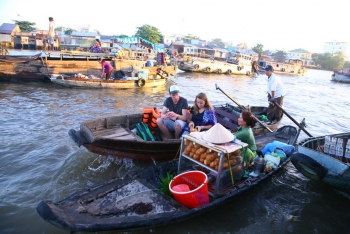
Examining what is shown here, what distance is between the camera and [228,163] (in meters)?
4.14

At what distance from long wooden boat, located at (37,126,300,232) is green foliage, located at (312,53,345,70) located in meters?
86.5

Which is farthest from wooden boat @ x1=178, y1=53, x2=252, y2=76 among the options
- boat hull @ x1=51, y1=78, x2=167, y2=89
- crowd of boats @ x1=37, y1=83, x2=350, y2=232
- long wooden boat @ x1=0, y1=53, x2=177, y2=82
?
crowd of boats @ x1=37, y1=83, x2=350, y2=232

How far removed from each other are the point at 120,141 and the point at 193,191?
2271 millimetres

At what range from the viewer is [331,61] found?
76.2 meters

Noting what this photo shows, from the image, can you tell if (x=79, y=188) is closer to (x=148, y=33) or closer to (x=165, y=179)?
(x=165, y=179)

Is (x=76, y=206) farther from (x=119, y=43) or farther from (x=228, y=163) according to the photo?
(x=119, y=43)

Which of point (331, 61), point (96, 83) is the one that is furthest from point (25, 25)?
point (331, 61)

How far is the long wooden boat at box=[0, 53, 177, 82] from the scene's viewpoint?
1580cm

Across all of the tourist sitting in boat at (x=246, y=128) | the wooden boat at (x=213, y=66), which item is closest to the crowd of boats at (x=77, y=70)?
the wooden boat at (x=213, y=66)

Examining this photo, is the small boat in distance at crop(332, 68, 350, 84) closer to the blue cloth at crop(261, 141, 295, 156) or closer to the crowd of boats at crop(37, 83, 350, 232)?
the crowd of boats at crop(37, 83, 350, 232)

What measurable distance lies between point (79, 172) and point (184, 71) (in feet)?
92.4

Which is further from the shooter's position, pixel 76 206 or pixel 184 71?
pixel 184 71

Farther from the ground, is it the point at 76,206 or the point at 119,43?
the point at 119,43

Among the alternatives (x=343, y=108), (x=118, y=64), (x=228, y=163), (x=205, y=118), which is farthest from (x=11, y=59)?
(x=343, y=108)
